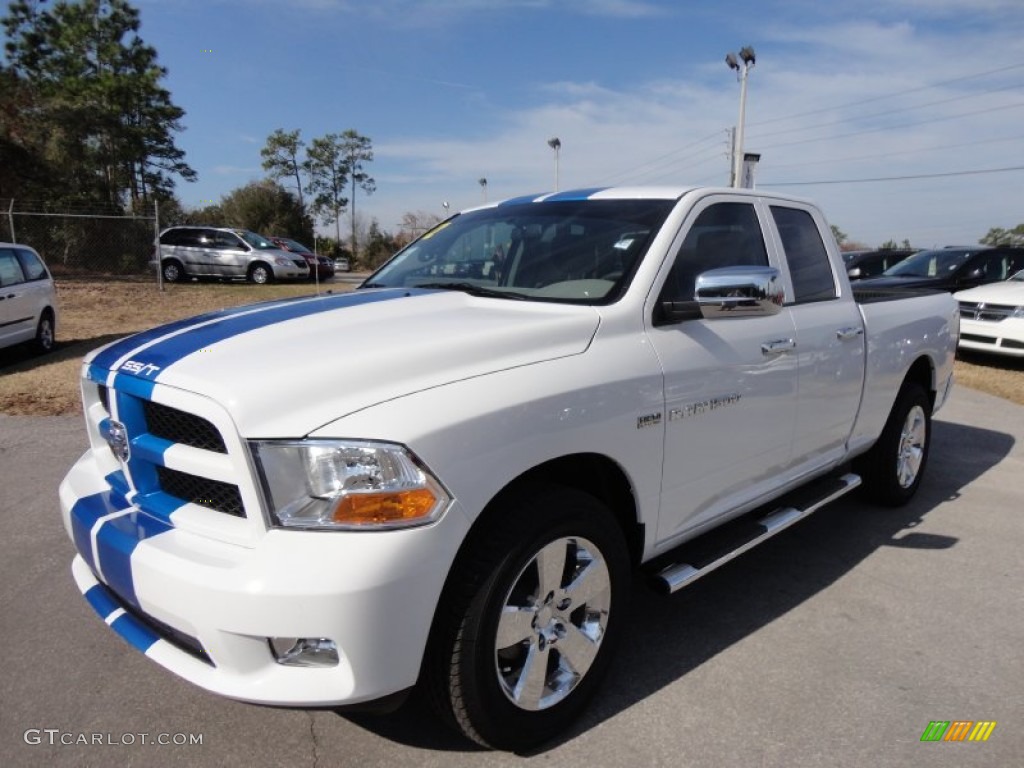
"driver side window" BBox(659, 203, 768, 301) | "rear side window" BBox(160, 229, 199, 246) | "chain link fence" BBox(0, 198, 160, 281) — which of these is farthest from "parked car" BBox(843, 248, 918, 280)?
"chain link fence" BBox(0, 198, 160, 281)

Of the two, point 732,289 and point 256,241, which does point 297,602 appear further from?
point 256,241

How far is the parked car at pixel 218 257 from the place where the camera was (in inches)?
818

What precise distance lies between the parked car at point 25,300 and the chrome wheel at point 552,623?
9660 millimetres

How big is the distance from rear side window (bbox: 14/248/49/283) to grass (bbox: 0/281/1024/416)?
1.11 metres

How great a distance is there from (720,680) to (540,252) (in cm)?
193

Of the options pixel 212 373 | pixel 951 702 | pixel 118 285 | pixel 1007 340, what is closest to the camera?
pixel 212 373

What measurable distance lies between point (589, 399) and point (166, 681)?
76.0 inches

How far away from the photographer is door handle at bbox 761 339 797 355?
3.16 m

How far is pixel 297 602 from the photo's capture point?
1.85m

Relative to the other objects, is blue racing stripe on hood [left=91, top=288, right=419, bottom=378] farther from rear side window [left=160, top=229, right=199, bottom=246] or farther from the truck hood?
rear side window [left=160, top=229, right=199, bottom=246]

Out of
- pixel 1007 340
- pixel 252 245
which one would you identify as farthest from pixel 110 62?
pixel 1007 340

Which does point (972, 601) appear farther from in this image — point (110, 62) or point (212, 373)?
point (110, 62)

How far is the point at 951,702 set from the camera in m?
2.68

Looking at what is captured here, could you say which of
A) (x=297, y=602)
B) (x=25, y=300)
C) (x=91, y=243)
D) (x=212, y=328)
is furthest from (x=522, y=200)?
(x=91, y=243)
